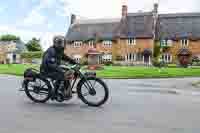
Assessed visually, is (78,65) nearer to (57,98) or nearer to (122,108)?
(57,98)

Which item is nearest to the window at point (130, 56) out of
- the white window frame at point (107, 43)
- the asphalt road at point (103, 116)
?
the white window frame at point (107, 43)

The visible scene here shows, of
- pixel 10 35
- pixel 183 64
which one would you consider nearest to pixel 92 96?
pixel 183 64

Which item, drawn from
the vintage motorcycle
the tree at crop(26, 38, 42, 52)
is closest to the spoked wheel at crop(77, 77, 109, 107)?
the vintage motorcycle

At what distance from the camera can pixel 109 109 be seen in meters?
7.61

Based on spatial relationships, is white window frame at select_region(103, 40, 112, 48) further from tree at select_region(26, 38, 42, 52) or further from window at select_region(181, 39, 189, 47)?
tree at select_region(26, 38, 42, 52)

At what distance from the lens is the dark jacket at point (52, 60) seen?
8227mm

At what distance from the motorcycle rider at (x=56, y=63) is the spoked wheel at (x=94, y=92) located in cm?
36

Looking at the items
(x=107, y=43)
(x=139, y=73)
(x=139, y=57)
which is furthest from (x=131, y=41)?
(x=139, y=73)

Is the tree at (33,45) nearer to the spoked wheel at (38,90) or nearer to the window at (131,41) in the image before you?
the window at (131,41)

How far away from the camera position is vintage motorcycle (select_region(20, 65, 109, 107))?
806 centimetres

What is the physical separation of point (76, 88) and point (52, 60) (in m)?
0.98

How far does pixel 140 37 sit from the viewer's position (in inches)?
2243

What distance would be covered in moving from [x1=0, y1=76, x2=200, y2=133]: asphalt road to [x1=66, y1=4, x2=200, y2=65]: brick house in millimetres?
45744

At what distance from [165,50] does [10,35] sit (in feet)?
249
